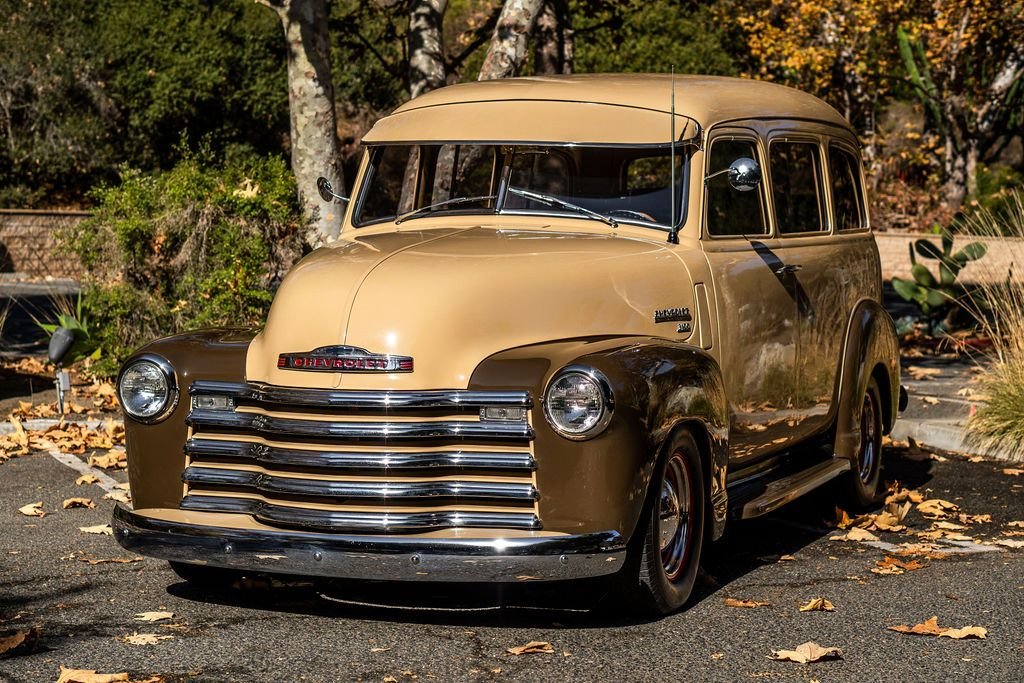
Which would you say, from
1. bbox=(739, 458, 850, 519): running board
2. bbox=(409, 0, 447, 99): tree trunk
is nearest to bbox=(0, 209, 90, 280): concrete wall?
bbox=(409, 0, 447, 99): tree trunk

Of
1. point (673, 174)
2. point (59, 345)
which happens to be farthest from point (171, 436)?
point (59, 345)

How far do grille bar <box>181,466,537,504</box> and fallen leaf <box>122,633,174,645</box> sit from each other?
2.10 ft

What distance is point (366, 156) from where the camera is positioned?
7.90m

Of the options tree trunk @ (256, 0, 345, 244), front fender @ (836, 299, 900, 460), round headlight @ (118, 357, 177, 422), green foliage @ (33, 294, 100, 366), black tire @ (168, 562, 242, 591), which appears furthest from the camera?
tree trunk @ (256, 0, 345, 244)

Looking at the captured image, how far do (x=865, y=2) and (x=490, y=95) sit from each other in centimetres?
2096

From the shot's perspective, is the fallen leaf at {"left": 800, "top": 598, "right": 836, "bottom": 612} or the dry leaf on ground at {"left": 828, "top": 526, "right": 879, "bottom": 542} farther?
the dry leaf on ground at {"left": 828, "top": 526, "right": 879, "bottom": 542}

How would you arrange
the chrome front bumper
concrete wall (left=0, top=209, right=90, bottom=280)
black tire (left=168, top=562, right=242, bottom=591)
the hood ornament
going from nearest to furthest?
the chrome front bumper
the hood ornament
black tire (left=168, top=562, right=242, bottom=591)
concrete wall (left=0, top=209, right=90, bottom=280)

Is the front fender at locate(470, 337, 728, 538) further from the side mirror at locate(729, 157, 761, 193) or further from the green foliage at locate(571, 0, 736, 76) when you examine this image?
the green foliage at locate(571, 0, 736, 76)

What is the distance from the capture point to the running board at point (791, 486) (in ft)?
23.1

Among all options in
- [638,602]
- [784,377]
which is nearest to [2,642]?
[638,602]

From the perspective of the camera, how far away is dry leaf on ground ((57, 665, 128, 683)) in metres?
5.20

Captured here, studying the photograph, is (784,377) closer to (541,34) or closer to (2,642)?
(2,642)

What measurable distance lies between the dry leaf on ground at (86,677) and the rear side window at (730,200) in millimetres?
3297

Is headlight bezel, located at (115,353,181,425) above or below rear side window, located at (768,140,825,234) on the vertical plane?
below
